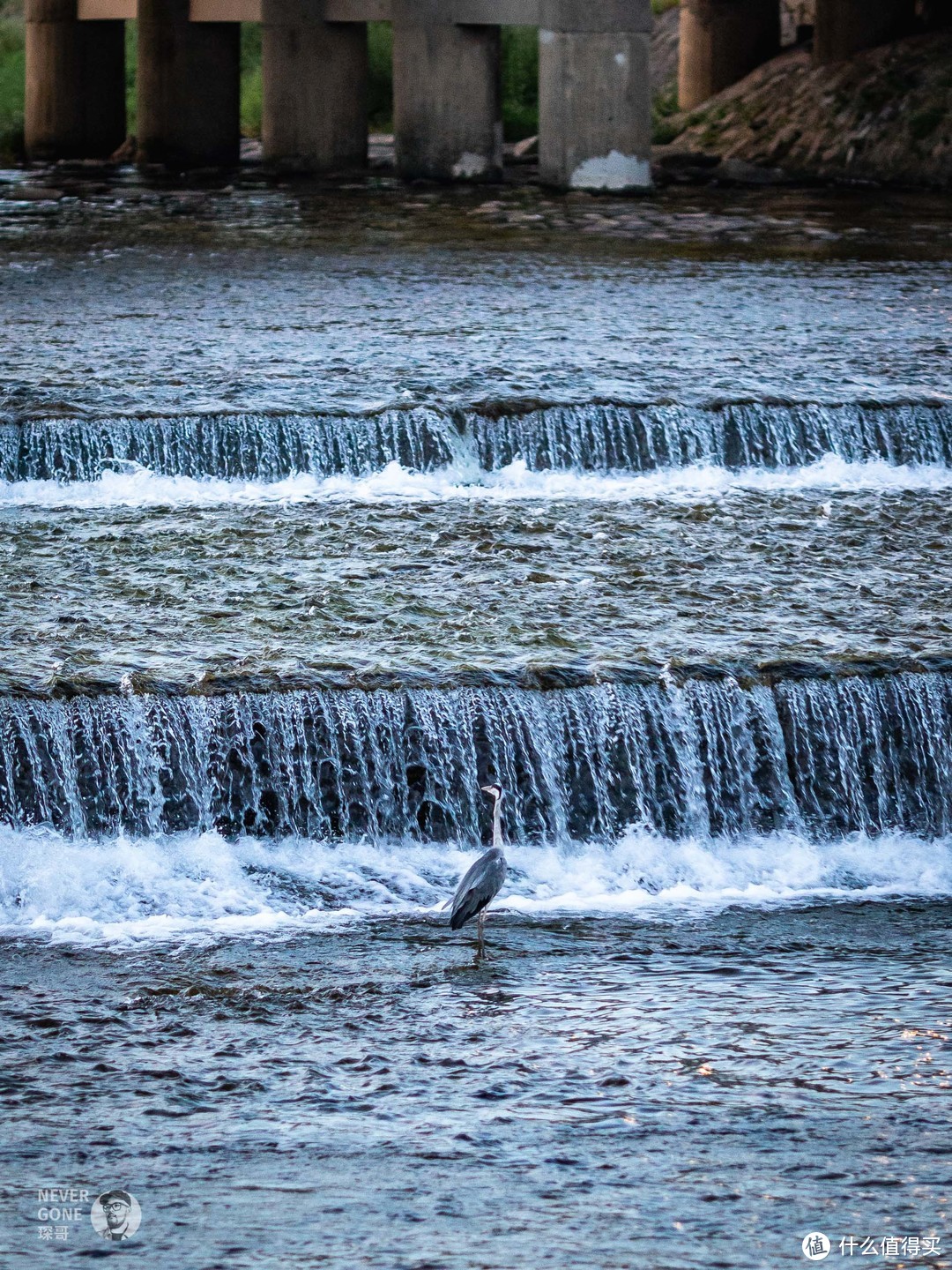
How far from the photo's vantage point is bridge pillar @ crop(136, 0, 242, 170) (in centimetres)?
4209

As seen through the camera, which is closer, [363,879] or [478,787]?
[363,879]

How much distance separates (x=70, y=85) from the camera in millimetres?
44531

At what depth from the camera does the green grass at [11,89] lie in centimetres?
4628

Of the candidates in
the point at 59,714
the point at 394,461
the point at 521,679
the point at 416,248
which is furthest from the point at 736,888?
the point at 416,248

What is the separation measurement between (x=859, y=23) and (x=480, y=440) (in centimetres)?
2502

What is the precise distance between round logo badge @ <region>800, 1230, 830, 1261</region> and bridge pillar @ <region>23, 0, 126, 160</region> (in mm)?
41294

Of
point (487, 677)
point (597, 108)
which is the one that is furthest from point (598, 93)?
point (487, 677)

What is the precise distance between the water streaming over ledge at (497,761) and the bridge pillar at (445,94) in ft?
85.1

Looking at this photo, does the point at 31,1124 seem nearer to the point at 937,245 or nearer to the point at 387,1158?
the point at 387,1158

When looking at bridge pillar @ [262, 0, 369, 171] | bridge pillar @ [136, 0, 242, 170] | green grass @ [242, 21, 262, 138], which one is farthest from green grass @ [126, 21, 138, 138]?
bridge pillar @ [262, 0, 369, 171]

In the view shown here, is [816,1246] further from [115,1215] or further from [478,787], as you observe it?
[478,787]

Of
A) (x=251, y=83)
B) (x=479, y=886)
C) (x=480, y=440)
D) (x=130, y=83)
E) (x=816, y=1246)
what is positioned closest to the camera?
(x=816, y=1246)

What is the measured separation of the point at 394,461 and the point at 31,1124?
385 inches

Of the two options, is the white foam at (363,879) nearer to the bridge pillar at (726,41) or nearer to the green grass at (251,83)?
the bridge pillar at (726,41)
